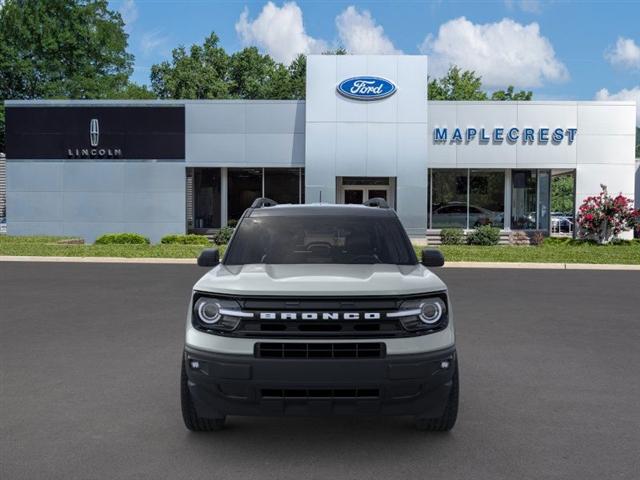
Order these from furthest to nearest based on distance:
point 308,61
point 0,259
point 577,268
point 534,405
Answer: point 308,61
point 0,259
point 577,268
point 534,405

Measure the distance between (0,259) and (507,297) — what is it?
16047 millimetres

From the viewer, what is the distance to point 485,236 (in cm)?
2622

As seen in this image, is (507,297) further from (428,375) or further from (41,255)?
(41,255)

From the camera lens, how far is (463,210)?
2909cm

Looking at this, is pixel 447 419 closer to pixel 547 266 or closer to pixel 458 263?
pixel 458 263

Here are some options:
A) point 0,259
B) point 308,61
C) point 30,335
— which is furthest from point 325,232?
point 308,61

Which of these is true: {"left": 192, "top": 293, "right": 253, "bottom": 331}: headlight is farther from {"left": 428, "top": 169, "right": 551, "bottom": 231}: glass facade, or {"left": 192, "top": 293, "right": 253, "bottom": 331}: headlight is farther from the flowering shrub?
{"left": 428, "top": 169, "right": 551, "bottom": 231}: glass facade

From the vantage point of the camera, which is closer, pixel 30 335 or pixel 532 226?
pixel 30 335

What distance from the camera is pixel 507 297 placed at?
1298cm

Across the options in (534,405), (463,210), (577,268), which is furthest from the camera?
(463,210)

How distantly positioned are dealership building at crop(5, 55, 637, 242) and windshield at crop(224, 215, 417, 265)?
20994 millimetres

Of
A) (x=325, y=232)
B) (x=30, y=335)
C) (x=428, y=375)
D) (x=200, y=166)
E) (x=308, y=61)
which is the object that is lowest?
(x=30, y=335)

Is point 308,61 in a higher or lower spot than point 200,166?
higher

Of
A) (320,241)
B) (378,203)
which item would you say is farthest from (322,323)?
(378,203)
